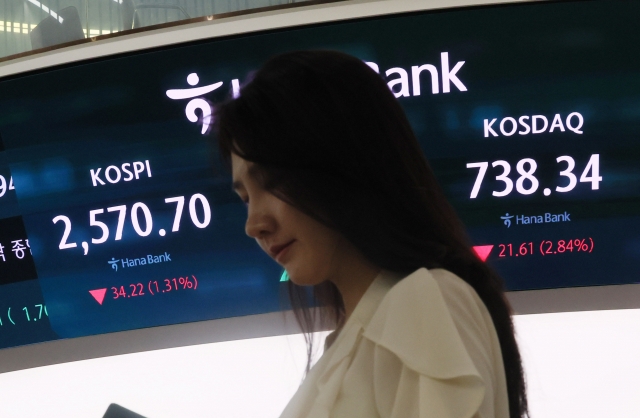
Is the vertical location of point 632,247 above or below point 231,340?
above

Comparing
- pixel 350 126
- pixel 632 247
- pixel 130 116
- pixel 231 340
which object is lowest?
pixel 231 340

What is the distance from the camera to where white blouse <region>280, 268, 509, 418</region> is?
0.67 m

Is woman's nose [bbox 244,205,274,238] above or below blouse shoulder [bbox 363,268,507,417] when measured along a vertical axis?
above

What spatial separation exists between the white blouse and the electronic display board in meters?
1.76

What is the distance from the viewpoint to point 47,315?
2.67 meters

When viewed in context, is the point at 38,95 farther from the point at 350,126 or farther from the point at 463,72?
the point at 350,126

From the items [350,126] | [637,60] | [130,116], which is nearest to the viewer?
[350,126]

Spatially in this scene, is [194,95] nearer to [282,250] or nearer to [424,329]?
[282,250]

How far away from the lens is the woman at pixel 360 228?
2.34 ft

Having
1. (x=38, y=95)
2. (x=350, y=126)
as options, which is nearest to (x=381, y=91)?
(x=350, y=126)

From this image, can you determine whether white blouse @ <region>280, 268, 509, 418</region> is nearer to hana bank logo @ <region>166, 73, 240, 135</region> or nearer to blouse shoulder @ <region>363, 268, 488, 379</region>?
blouse shoulder @ <region>363, 268, 488, 379</region>

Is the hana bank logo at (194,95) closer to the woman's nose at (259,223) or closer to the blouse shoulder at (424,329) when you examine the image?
the woman's nose at (259,223)

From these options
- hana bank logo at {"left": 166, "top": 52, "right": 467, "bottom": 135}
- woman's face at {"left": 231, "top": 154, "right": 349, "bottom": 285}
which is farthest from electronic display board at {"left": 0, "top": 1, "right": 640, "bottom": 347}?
woman's face at {"left": 231, "top": 154, "right": 349, "bottom": 285}

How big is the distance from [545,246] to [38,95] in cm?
197
